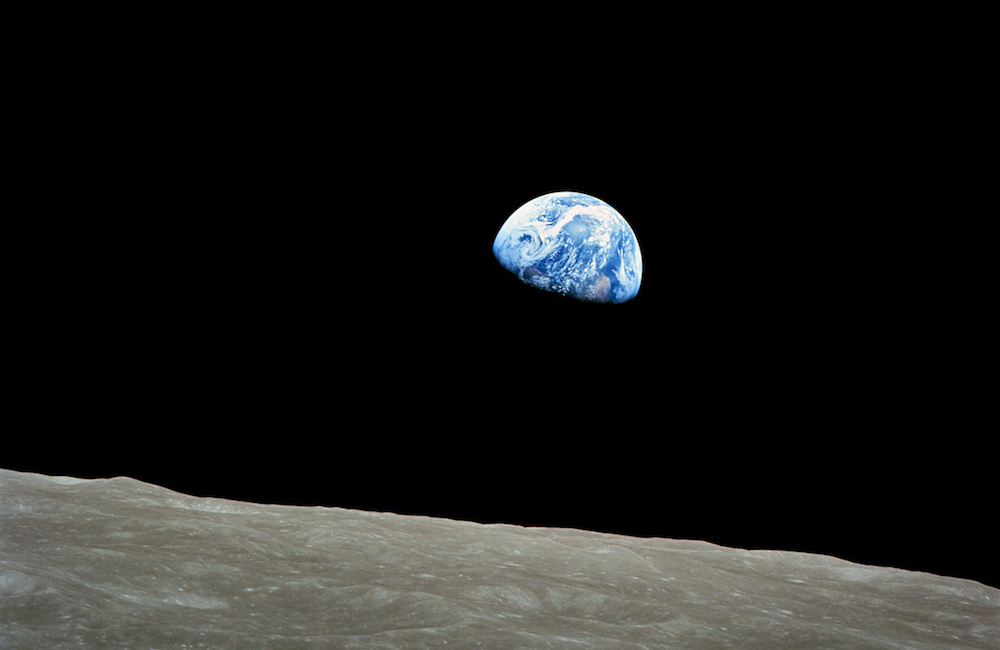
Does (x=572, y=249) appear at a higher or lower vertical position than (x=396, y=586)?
higher

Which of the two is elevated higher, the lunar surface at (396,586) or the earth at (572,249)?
the earth at (572,249)

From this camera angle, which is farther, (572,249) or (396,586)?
(572,249)

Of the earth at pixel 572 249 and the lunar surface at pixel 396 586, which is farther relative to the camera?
the earth at pixel 572 249

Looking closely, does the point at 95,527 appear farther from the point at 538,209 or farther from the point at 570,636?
the point at 538,209
